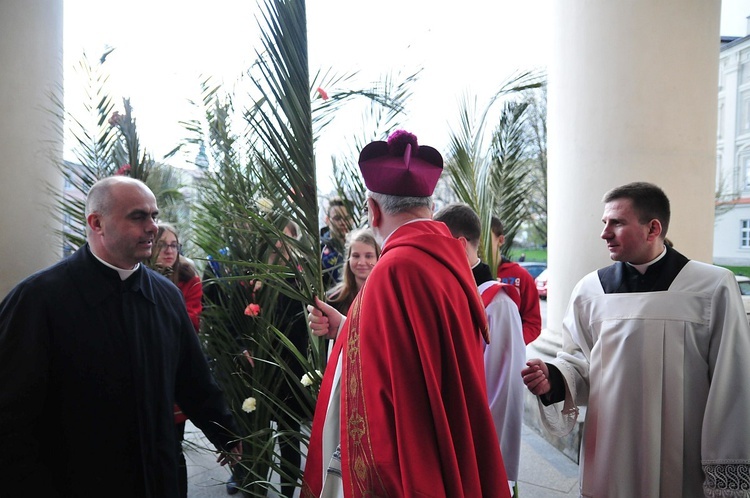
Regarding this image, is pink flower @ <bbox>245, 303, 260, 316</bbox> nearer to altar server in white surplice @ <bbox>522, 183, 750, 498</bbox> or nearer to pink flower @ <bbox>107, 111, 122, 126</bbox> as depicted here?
altar server in white surplice @ <bbox>522, 183, 750, 498</bbox>

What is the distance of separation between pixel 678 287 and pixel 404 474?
4.92 feet

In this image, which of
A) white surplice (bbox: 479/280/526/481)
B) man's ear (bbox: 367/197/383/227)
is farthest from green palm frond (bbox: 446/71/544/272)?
man's ear (bbox: 367/197/383/227)

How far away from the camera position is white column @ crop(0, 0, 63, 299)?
12.7 ft

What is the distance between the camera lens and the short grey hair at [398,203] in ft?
5.89

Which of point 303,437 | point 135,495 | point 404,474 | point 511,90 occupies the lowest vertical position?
Result: point 135,495

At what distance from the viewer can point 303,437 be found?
7.38ft

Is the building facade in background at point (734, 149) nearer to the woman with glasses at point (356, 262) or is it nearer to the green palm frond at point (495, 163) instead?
the green palm frond at point (495, 163)

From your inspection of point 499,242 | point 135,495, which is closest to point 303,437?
point 135,495

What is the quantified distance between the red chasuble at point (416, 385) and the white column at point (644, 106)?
2.63 meters

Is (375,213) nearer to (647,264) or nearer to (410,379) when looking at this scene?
(410,379)

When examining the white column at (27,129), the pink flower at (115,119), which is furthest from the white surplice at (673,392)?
the white column at (27,129)

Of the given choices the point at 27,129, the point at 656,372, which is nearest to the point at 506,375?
the point at 656,372

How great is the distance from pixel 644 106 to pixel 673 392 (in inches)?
87.1

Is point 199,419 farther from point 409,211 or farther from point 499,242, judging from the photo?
point 499,242
